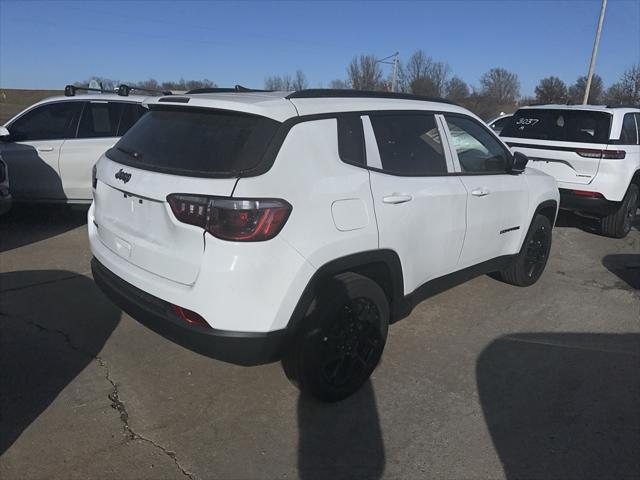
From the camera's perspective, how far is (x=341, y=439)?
2.79 m

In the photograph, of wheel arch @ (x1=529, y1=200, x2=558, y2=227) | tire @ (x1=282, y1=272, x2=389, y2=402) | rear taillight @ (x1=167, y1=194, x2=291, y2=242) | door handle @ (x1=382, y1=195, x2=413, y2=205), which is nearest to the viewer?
rear taillight @ (x1=167, y1=194, x2=291, y2=242)

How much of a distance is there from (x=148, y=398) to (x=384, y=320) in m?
1.55

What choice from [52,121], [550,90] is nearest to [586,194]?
[52,121]

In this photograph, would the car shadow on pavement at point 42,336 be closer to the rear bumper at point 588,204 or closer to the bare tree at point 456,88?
the rear bumper at point 588,204

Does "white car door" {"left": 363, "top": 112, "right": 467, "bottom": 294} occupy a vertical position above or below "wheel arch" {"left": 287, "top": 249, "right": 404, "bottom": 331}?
above

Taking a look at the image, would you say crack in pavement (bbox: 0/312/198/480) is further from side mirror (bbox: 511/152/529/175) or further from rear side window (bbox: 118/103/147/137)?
rear side window (bbox: 118/103/147/137)

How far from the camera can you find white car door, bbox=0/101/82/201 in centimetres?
663

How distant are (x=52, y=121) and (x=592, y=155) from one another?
23.9 feet

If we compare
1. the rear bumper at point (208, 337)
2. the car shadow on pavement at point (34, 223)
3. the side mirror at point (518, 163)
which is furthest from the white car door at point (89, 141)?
the side mirror at point (518, 163)

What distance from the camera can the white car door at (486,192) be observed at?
12.7 ft

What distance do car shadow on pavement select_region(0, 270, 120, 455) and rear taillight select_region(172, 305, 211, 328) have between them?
3.42 ft

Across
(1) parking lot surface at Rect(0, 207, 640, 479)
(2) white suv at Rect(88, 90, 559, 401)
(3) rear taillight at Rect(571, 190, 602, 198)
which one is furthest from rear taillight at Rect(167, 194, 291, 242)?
(3) rear taillight at Rect(571, 190, 602, 198)

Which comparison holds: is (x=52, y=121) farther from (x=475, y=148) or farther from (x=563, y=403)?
(x=563, y=403)

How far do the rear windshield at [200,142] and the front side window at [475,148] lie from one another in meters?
1.82
